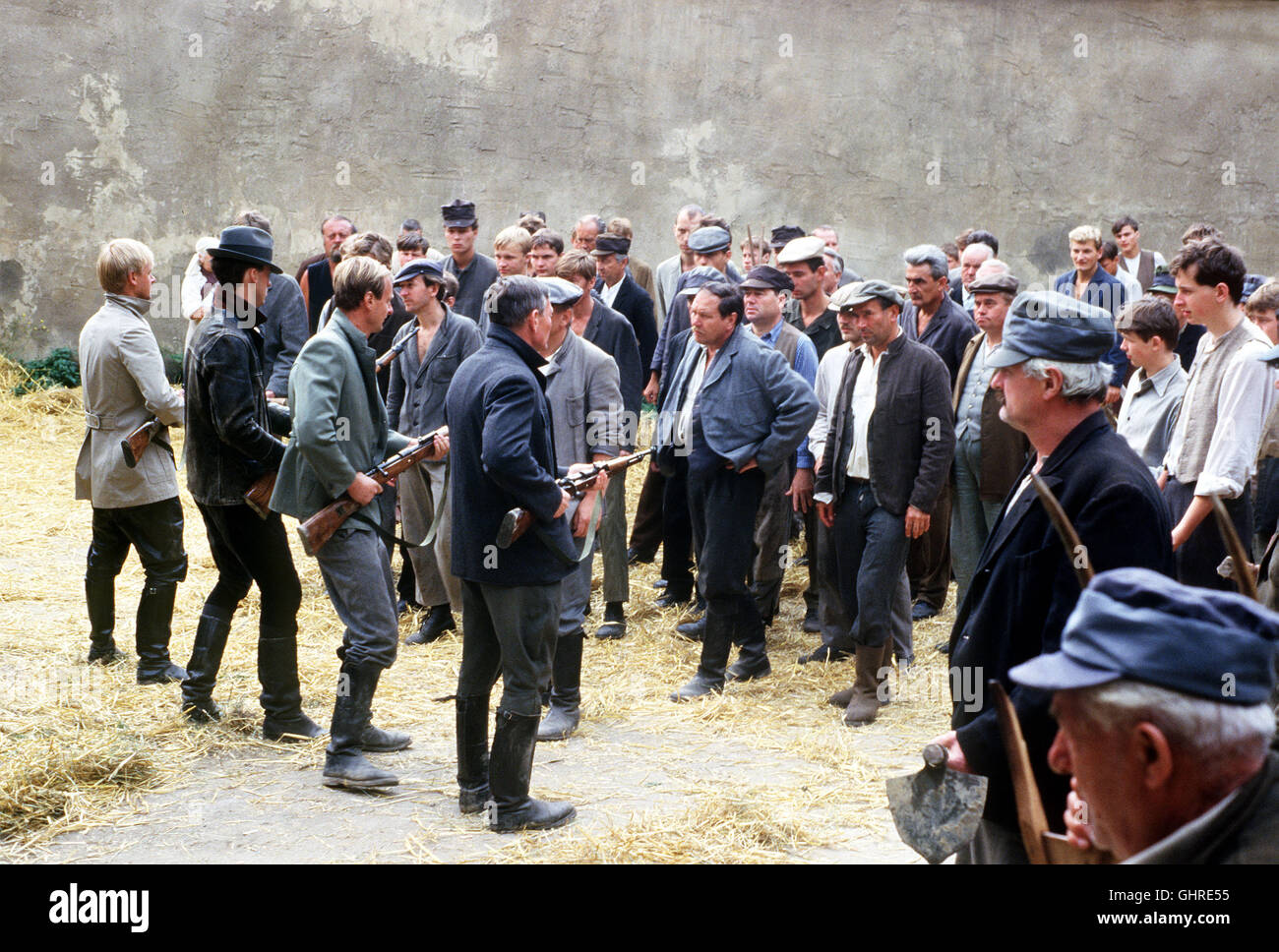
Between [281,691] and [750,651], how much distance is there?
2701 mm

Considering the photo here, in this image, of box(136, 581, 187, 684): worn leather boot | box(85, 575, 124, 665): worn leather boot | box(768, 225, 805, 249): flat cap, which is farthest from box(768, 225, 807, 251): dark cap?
box(85, 575, 124, 665): worn leather boot

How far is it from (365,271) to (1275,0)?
14.9m

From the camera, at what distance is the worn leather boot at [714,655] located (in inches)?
283

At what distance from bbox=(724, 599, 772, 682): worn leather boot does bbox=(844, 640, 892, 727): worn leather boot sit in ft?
2.43

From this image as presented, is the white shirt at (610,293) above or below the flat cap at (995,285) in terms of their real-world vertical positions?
below

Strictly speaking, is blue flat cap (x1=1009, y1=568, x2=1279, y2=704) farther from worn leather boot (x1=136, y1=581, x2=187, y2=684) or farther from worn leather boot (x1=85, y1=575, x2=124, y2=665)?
worn leather boot (x1=85, y1=575, x2=124, y2=665)

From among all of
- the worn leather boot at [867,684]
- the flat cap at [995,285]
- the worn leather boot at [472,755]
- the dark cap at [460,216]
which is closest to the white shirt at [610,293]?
the dark cap at [460,216]

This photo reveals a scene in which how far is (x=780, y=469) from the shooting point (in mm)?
7895

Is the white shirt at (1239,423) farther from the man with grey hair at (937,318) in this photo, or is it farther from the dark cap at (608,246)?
the dark cap at (608,246)

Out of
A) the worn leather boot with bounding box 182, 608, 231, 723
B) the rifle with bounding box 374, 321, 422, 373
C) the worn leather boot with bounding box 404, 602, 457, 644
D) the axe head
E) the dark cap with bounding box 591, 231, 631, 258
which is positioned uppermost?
the dark cap with bounding box 591, 231, 631, 258

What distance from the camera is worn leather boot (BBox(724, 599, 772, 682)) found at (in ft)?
24.3

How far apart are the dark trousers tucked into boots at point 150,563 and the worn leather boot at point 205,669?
23.9 inches
